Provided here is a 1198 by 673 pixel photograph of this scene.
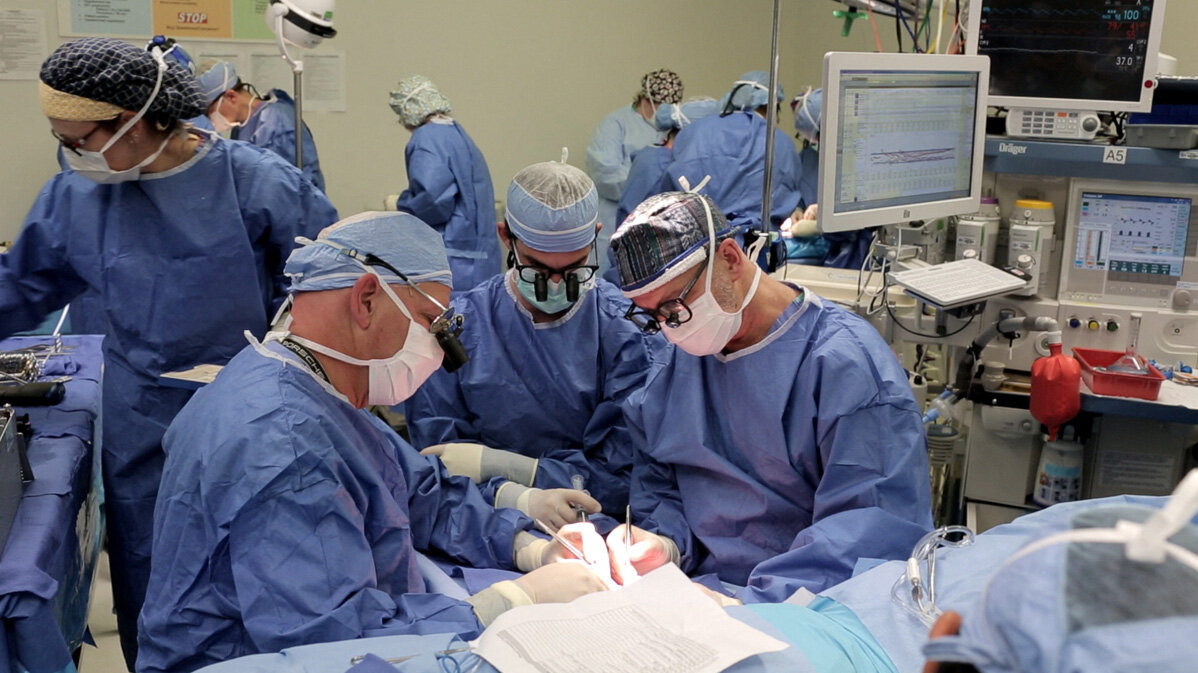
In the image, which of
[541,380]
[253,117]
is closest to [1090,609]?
[541,380]

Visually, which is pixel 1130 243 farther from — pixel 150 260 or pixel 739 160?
pixel 150 260

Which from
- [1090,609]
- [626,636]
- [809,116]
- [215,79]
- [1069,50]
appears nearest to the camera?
[1090,609]

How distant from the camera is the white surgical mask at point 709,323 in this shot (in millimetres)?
1884

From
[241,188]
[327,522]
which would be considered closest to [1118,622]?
[327,522]

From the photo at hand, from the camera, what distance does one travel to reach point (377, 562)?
1.66 metres

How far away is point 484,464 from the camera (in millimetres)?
2330

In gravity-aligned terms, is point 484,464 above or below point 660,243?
below

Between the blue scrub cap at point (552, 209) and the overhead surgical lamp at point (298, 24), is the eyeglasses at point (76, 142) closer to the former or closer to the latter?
the overhead surgical lamp at point (298, 24)

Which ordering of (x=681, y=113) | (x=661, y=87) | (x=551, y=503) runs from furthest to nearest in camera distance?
(x=661, y=87)
(x=681, y=113)
(x=551, y=503)

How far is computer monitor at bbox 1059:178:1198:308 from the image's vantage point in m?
2.78

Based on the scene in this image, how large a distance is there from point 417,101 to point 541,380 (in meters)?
2.71

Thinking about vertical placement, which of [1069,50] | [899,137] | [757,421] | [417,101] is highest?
[1069,50]

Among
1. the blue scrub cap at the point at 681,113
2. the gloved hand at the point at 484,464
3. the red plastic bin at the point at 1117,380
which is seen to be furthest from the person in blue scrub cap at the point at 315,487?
the blue scrub cap at the point at 681,113

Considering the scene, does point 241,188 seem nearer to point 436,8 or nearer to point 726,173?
point 726,173
